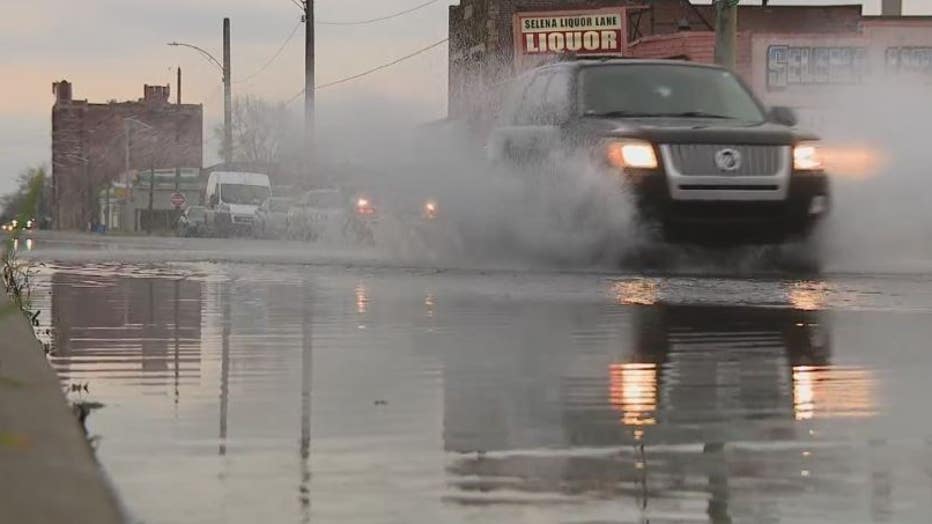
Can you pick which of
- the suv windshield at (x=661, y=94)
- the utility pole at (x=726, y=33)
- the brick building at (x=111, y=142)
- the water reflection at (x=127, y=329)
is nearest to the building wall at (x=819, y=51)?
the utility pole at (x=726, y=33)

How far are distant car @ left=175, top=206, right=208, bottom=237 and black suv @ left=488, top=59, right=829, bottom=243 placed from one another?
3713cm

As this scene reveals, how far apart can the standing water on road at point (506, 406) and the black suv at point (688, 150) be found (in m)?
2.84

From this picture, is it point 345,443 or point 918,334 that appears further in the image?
point 918,334

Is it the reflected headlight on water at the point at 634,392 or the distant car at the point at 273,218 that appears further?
the distant car at the point at 273,218

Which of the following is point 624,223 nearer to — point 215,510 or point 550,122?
point 550,122

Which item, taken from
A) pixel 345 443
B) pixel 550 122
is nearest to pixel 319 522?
pixel 345 443

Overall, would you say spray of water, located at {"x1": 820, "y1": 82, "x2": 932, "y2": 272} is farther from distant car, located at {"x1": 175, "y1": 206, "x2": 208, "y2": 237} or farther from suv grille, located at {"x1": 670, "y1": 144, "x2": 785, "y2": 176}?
distant car, located at {"x1": 175, "y1": 206, "x2": 208, "y2": 237}

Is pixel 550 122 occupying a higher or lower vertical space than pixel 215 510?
higher

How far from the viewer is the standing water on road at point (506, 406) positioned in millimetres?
4215

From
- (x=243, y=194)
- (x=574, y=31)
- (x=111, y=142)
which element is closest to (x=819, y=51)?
(x=574, y=31)

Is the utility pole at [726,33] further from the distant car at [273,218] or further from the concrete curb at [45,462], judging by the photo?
the concrete curb at [45,462]

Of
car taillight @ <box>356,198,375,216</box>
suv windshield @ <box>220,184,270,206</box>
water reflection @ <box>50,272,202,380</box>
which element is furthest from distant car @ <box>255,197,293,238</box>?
water reflection @ <box>50,272,202,380</box>

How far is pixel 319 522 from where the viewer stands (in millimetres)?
3930

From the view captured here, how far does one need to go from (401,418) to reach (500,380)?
1089 mm
